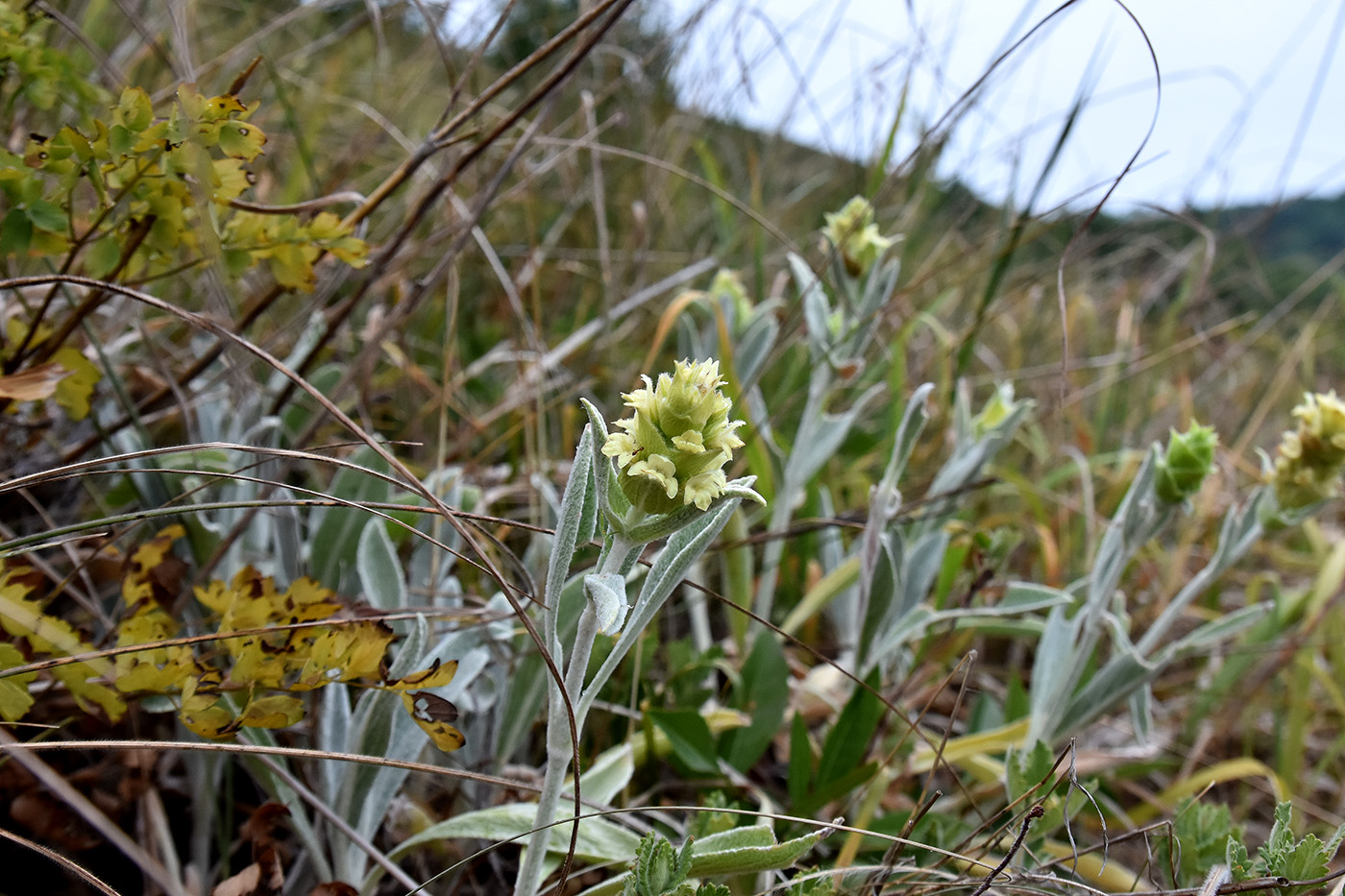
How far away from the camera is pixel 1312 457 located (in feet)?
3.87

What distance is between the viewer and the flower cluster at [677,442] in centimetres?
65

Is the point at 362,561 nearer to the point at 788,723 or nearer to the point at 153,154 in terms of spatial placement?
the point at 153,154

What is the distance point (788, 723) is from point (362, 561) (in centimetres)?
70

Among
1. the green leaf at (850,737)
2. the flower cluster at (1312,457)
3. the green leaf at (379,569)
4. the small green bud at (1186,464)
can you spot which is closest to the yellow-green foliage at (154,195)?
the green leaf at (379,569)

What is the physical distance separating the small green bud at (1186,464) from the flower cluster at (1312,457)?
12cm

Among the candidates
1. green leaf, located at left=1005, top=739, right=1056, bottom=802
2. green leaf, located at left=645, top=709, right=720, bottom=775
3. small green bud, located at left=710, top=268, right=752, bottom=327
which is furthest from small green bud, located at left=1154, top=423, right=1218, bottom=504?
small green bud, located at left=710, top=268, right=752, bottom=327

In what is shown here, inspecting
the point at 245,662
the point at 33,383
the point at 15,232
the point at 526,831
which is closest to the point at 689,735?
the point at 526,831

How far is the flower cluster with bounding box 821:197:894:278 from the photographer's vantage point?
138cm

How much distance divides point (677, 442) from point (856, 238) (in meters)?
0.90

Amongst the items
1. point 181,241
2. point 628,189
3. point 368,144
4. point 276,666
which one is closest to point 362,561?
point 276,666

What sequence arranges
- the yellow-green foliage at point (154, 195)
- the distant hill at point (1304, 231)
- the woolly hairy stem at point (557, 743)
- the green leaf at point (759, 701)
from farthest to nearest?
1. the distant hill at point (1304, 231)
2. the green leaf at point (759, 701)
3. the yellow-green foliage at point (154, 195)
4. the woolly hairy stem at point (557, 743)

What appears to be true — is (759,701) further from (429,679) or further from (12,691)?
(12,691)

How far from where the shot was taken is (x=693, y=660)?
1.27 meters

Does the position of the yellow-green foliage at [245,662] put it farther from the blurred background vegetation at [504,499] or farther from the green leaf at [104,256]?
the green leaf at [104,256]
